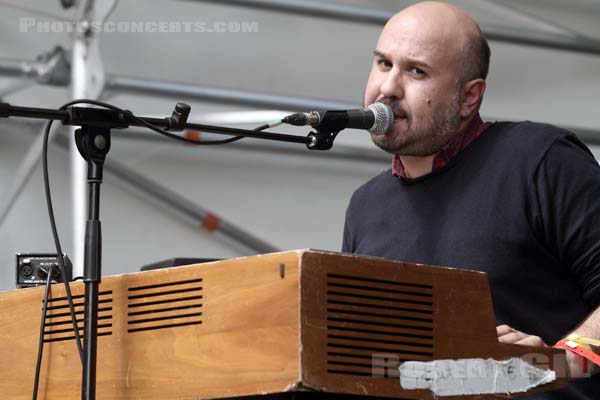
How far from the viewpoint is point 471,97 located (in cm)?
261

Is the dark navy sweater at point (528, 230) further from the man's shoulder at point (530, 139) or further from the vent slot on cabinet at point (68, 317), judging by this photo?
the vent slot on cabinet at point (68, 317)

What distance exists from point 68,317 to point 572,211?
3.39 ft

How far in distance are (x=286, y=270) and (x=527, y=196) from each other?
0.92 meters

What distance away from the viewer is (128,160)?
4637mm

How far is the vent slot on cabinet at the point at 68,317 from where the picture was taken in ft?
5.95

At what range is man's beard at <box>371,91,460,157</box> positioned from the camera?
247cm

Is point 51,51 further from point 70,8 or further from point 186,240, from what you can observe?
point 186,240

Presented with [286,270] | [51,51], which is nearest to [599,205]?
[286,270]

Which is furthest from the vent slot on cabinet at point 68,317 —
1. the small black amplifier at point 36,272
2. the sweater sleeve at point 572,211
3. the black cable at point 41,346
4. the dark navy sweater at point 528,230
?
the sweater sleeve at point 572,211

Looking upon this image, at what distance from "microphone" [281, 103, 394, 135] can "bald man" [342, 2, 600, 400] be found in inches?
12.8

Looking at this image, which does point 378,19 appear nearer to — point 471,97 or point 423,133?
point 471,97

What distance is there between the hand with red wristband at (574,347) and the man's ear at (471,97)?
785 mm

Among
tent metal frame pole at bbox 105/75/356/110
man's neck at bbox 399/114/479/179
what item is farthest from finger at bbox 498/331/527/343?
tent metal frame pole at bbox 105/75/356/110

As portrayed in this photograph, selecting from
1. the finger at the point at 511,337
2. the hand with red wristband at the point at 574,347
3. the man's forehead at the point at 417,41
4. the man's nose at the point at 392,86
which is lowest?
the hand with red wristband at the point at 574,347
